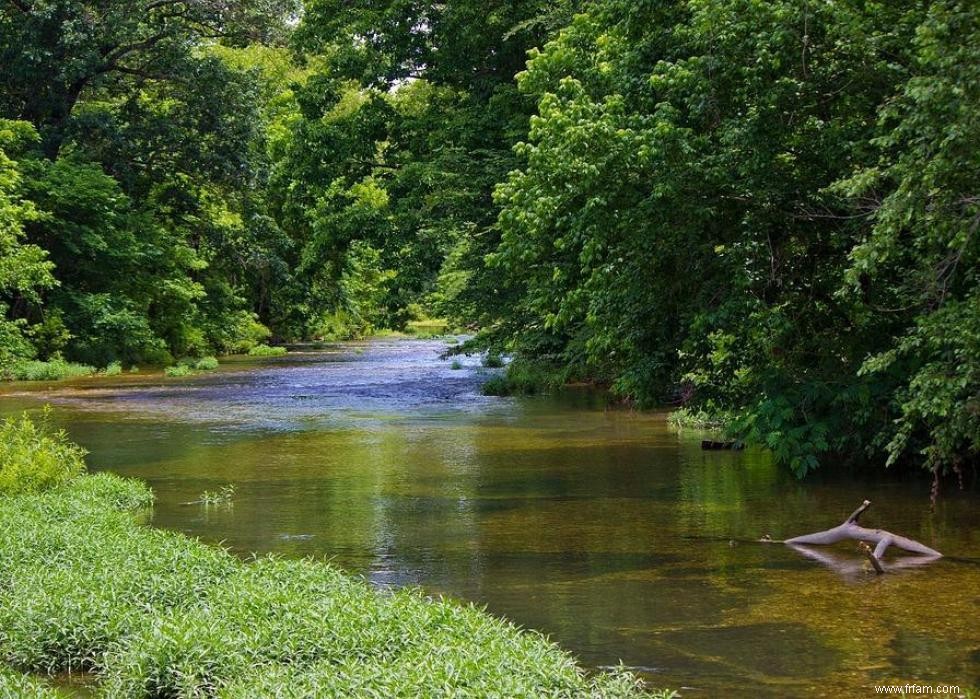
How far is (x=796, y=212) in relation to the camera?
13.7 m

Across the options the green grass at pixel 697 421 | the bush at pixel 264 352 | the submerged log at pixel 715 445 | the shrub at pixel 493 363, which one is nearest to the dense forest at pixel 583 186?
the green grass at pixel 697 421

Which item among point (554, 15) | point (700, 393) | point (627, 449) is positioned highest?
point (554, 15)

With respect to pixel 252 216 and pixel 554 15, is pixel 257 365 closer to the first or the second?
pixel 252 216

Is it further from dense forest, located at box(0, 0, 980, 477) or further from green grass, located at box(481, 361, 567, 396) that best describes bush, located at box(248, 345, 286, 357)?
green grass, located at box(481, 361, 567, 396)

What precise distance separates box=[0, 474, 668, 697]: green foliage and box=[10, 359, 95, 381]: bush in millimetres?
24035

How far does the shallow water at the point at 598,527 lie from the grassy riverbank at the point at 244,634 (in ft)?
3.31

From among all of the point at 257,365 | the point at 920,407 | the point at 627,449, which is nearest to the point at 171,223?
the point at 257,365

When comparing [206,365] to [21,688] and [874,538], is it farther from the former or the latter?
Result: [21,688]

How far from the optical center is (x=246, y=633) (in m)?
7.32

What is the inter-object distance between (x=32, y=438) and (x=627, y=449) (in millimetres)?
8776

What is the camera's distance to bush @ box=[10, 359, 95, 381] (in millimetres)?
32094

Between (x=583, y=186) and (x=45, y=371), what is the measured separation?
78.1 ft

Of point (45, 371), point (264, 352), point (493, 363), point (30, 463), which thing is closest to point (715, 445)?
point (30, 463)

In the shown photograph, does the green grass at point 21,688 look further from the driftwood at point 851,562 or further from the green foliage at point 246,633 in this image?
the driftwood at point 851,562
